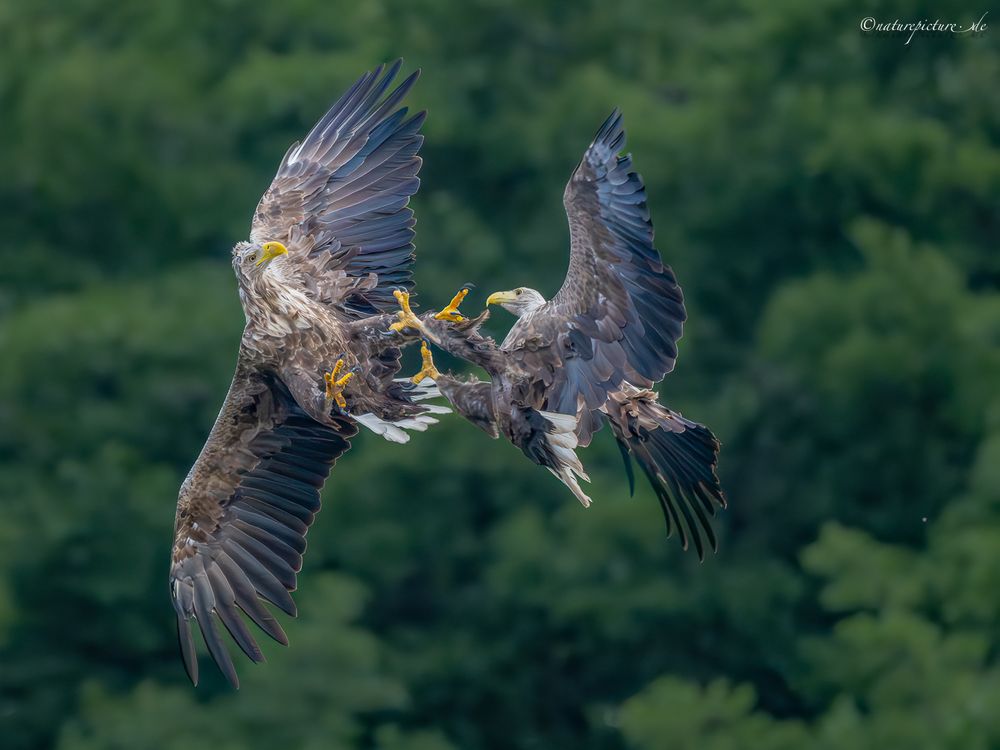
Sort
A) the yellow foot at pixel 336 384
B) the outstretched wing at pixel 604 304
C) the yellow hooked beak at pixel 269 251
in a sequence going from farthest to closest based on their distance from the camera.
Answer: the yellow hooked beak at pixel 269 251 < the yellow foot at pixel 336 384 < the outstretched wing at pixel 604 304

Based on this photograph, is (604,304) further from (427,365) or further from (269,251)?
(269,251)

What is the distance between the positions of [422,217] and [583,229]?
291 inches

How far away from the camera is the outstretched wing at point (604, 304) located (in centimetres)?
727

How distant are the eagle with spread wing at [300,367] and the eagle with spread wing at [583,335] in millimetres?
390

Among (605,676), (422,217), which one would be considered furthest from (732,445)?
(422,217)

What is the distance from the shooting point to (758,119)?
15.1 meters

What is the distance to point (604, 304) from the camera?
24.5 ft

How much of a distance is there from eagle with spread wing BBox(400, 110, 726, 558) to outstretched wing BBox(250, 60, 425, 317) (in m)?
1.02

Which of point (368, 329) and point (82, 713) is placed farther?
point (82, 713)

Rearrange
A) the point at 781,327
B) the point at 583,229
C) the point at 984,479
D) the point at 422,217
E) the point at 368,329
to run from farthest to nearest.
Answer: the point at 422,217
the point at 781,327
the point at 984,479
the point at 368,329
the point at 583,229

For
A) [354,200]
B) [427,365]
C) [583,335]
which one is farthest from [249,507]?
[583,335]

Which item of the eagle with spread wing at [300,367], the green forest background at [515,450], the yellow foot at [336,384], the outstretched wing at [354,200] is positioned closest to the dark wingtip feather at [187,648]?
the eagle with spread wing at [300,367]

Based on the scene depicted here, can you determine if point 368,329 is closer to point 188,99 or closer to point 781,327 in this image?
point 781,327

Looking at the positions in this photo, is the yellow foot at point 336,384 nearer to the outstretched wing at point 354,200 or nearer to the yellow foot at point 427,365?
the yellow foot at point 427,365
